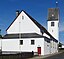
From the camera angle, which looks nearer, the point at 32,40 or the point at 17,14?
the point at 32,40

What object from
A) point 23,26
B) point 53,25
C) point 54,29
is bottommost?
point 23,26

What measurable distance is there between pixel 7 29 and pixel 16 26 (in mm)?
2779

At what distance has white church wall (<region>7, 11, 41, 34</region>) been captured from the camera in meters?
66.3

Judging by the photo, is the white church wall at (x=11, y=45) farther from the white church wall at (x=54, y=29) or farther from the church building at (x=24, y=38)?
the white church wall at (x=54, y=29)

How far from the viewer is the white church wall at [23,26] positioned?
66.3 meters

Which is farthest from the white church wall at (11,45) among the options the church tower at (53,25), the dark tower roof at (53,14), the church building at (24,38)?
the dark tower roof at (53,14)

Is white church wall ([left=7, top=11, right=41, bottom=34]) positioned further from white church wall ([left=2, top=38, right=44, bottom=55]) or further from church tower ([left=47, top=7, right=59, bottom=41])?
church tower ([left=47, top=7, right=59, bottom=41])

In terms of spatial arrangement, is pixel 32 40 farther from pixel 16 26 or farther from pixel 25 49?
pixel 16 26

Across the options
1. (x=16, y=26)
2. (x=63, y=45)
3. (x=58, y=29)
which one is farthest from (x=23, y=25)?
(x=63, y=45)

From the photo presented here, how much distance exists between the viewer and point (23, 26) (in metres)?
67.0

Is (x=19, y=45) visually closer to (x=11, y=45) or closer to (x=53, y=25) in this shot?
(x=11, y=45)

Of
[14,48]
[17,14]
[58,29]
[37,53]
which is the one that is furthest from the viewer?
[58,29]

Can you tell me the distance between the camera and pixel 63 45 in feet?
428

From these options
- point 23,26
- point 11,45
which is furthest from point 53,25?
point 11,45
